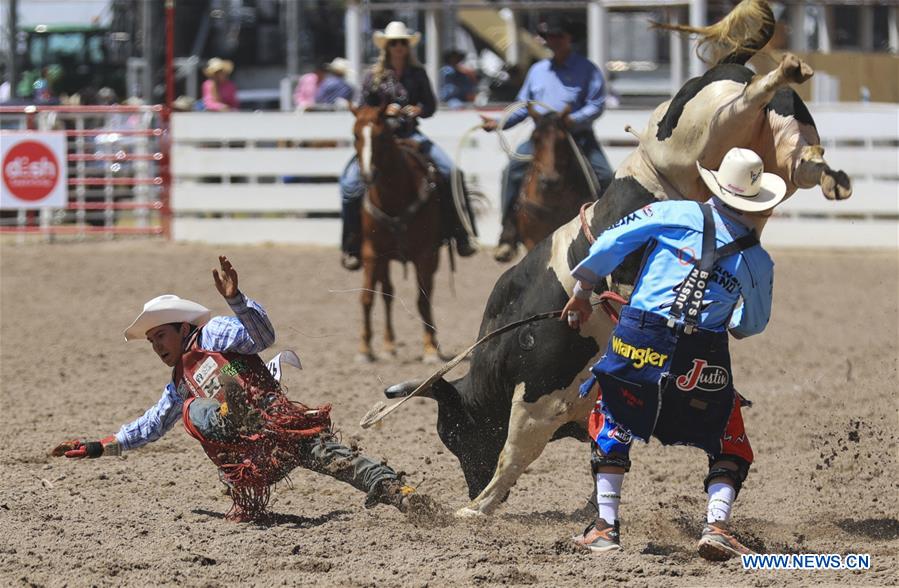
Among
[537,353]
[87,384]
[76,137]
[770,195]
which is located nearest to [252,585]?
[537,353]

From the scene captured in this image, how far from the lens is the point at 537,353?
16.3 feet

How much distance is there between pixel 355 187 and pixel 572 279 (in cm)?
487

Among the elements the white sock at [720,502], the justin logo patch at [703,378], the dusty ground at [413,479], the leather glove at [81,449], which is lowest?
the dusty ground at [413,479]

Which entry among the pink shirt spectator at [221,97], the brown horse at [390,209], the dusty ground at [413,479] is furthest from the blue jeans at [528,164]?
the pink shirt spectator at [221,97]

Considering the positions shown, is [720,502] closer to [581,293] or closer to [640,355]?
[640,355]

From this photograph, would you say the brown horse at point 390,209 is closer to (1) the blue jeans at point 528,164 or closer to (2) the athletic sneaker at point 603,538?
(1) the blue jeans at point 528,164

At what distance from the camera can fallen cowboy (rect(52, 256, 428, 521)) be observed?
4.93m

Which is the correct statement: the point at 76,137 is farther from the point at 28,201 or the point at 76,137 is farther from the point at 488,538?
the point at 488,538

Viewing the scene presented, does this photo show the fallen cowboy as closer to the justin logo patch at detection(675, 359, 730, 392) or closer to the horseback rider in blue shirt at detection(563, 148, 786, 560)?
the horseback rider in blue shirt at detection(563, 148, 786, 560)

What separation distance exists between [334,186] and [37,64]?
8.89 m

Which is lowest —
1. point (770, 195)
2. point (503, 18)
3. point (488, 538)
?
point (488, 538)

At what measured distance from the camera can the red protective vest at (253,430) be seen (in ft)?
16.2

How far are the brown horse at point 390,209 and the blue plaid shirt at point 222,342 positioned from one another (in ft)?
12.9

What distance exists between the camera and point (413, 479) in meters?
5.97
